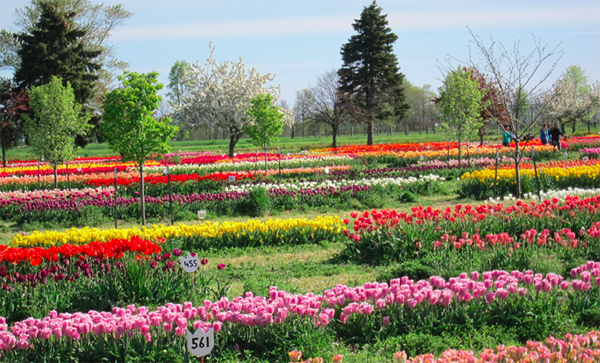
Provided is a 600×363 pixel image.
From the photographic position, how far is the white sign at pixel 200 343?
4.08 meters

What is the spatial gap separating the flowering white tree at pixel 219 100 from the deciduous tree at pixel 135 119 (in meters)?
23.0

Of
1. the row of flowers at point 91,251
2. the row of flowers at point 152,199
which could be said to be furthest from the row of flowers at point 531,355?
the row of flowers at point 152,199

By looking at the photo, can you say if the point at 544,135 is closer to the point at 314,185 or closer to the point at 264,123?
the point at 264,123

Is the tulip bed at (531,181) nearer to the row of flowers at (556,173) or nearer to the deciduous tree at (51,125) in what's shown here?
the row of flowers at (556,173)

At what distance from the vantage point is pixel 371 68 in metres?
48.0

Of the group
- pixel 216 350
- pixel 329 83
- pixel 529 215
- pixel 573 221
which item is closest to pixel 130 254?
pixel 216 350

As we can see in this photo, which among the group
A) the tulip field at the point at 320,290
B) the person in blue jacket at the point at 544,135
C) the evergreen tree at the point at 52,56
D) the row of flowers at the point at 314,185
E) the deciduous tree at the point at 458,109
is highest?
the evergreen tree at the point at 52,56

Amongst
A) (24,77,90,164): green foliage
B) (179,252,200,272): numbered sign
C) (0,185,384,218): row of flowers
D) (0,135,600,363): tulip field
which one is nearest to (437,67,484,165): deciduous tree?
(0,185,384,218): row of flowers

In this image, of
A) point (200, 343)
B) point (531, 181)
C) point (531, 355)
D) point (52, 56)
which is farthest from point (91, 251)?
point (52, 56)

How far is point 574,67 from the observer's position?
77250 mm

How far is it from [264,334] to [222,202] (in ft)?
32.2

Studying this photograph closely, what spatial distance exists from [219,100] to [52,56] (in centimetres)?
1024

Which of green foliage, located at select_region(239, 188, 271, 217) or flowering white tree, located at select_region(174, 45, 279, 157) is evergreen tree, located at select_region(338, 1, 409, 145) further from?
green foliage, located at select_region(239, 188, 271, 217)

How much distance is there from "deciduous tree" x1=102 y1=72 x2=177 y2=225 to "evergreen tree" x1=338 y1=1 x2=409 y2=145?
118 ft
